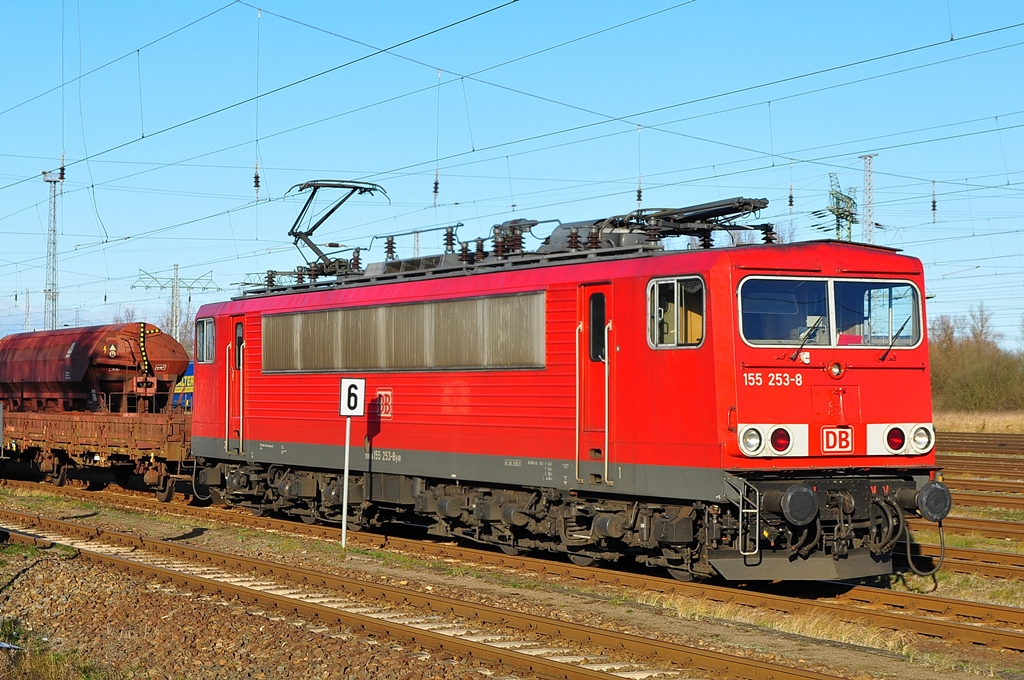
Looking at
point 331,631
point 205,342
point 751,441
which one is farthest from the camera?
point 205,342

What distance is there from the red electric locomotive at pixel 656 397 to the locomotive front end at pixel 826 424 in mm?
24

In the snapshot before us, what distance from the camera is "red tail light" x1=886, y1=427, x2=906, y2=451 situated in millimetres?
12664

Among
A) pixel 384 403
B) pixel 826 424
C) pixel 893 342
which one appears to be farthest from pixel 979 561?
pixel 384 403

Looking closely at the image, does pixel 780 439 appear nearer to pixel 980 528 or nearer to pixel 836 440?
pixel 836 440

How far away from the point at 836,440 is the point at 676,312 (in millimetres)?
2270

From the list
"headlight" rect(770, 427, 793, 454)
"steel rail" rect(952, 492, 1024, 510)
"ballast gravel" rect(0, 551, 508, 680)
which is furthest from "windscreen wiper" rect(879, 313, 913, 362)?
"steel rail" rect(952, 492, 1024, 510)

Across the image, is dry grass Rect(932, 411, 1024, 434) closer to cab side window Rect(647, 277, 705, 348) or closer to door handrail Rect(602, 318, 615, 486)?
door handrail Rect(602, 318, 615, 486)

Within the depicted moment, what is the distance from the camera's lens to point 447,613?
1153 cm

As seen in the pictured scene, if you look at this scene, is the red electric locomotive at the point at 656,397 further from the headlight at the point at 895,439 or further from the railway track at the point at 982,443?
the railway track at the point at 982,443

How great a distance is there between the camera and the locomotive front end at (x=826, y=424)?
1197 cm

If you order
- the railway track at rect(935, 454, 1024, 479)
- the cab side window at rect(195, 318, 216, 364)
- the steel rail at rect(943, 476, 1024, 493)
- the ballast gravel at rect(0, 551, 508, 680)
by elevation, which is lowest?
the ballast gravel at rect(0, 551, 508, 680)

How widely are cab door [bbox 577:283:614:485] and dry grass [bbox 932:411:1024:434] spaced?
3943 centimetres

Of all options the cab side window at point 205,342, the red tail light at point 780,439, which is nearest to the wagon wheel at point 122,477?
the cab side window at point 205,342

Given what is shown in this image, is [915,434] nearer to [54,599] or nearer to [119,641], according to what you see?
[119,641]
